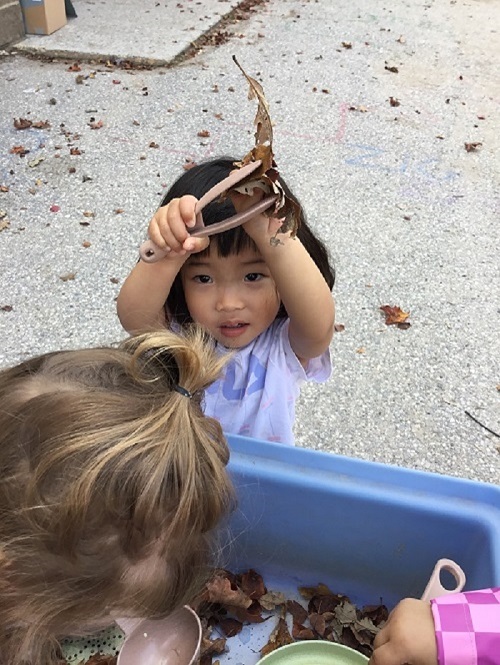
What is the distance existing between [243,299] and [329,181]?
2.12 metres

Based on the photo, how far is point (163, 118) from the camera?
12.1 ft

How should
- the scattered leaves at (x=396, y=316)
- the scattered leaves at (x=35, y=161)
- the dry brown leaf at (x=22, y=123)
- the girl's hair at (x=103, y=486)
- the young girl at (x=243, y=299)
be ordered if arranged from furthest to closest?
1. the dry brown leaf at (x=22, y=123)
2. the scattered leaves at (x=35, y=161)
3. the scattered leaves at (x=396, y=316)
4. the young girl at (x=243, y=299)
5. the girl's hair at (x=103, y=486)

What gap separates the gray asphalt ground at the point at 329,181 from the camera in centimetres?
218

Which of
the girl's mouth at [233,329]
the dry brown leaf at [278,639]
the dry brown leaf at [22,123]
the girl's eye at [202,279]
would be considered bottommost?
the dry brown leaf at [278,639]

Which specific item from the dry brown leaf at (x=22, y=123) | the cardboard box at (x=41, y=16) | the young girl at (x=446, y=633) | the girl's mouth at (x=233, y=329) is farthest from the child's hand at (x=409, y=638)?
the cardboard box at (x=41, y=16)

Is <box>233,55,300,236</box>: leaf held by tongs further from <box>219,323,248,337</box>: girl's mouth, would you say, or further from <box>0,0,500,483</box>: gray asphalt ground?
<box>0,0,500,483</box>: gray asphalt ground

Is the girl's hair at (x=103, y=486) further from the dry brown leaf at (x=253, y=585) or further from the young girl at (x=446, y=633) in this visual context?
the dry brown leaf at (x=253, y=585)

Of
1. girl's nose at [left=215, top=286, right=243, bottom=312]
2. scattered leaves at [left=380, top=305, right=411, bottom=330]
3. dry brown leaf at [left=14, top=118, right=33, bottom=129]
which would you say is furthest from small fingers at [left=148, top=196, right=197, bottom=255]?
dry brown leaf at [left=14, top=118, right=33, bottom=129]

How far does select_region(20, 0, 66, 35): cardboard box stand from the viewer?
438cm

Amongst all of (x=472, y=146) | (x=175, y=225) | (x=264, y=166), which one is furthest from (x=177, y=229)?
(x=472, y=146)

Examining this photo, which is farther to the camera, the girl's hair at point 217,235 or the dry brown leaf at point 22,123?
the dry brown leaf at point 22,123

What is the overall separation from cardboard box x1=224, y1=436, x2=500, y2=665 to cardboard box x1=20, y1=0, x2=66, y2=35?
3.98m

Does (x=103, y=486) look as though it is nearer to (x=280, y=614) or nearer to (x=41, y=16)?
(x=280, y=614)

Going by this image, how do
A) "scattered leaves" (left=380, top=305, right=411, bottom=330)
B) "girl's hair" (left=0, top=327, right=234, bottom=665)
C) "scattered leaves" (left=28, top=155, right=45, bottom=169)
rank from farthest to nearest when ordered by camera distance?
"scattered leaves" (left=28, top=155, right=45, bottom=169) → "scattered leaves" (left=380, top=305, right=411, bottom=330) → "girl's hair" (left=0, top=327, right=234, bottom=665)
